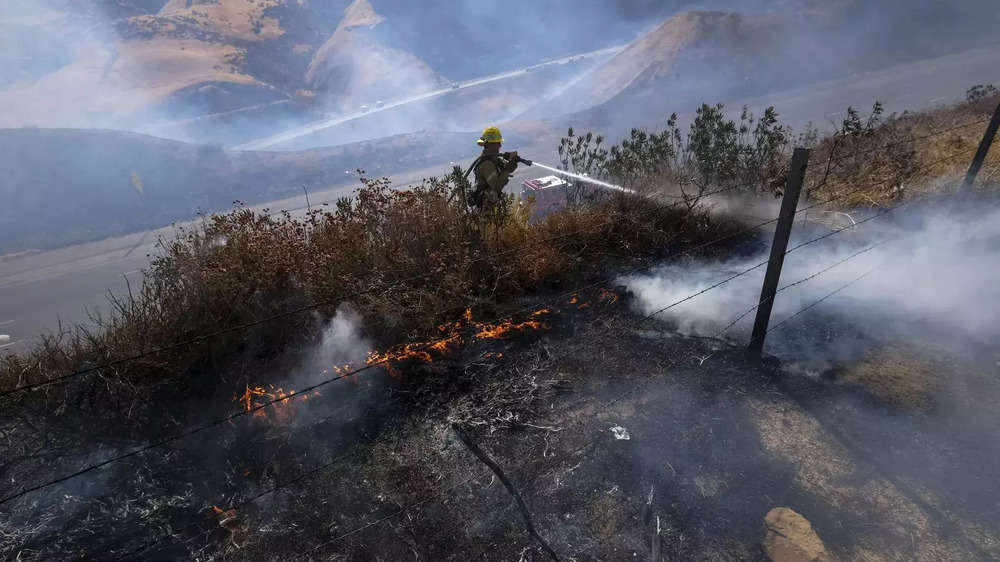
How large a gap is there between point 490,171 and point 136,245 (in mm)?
14429

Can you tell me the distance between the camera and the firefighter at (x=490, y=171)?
6383mm

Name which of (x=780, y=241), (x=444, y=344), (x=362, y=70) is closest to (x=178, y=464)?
(x=444, y=344)

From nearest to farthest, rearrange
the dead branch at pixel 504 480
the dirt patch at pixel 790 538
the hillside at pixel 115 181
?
the dirt patch at pixel 790 538 < the dead branch at pixel 504 480 < the hillside at pixel 115 181

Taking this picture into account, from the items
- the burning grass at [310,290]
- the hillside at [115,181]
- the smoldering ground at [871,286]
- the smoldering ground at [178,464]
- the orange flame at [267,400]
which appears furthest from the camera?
the hillside at [115,181]

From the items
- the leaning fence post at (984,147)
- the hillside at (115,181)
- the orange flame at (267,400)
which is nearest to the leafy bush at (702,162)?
the leaning fence post at (984,147)

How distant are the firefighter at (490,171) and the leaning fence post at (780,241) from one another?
350cm

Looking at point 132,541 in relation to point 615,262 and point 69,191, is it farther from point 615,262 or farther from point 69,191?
point 69,191

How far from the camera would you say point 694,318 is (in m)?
5.06

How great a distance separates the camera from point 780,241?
3869mm

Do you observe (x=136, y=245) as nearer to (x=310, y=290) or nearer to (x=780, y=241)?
(x=310, y=290)

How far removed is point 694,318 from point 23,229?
71.7 feet

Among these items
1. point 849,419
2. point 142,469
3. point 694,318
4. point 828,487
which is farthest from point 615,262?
point 142,469

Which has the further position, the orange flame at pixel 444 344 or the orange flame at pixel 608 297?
the orange flame at pixel 608 297

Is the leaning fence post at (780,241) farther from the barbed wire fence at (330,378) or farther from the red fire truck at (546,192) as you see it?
the red fire truck at (546,192)
